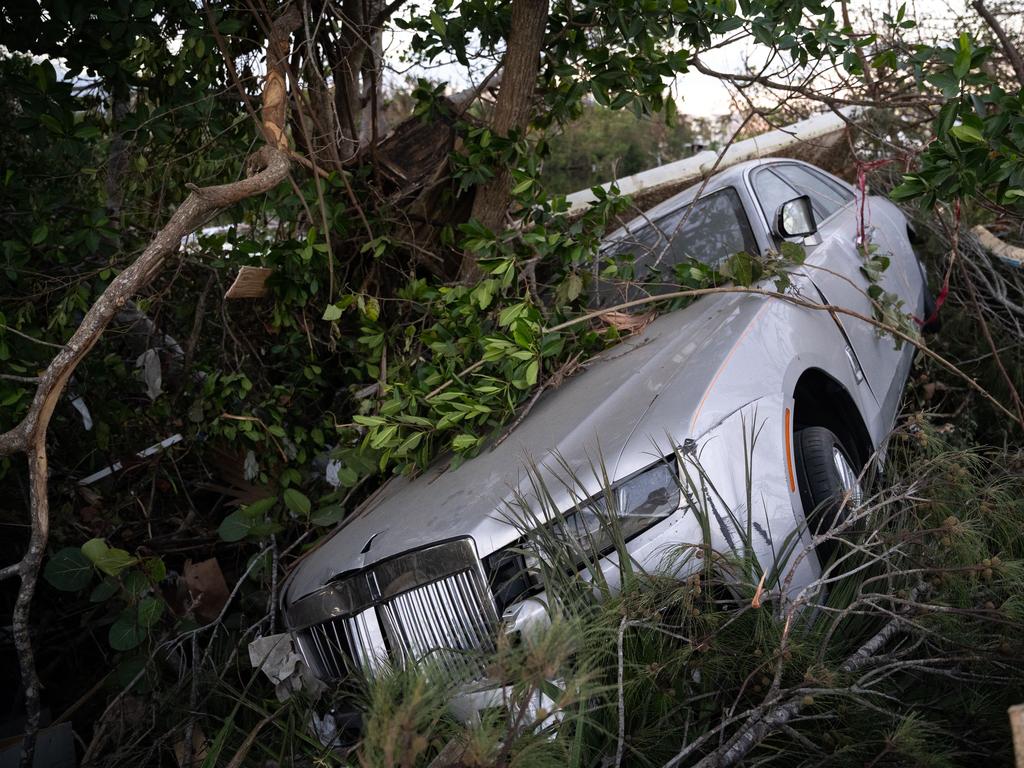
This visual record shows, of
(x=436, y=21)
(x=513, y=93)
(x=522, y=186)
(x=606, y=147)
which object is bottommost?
(x=522, y=186)

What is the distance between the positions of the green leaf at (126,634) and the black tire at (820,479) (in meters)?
2.44

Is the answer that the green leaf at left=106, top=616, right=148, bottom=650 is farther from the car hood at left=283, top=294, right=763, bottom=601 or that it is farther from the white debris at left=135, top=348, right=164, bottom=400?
the white debris at left=135, top=348, right=164, bottom=400

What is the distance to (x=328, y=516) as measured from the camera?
350 centimetres

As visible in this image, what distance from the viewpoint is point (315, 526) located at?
3758 millimetres

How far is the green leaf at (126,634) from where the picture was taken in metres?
3.12

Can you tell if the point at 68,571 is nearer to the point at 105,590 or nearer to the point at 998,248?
the point at 105,590

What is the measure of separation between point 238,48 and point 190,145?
56 centimetres

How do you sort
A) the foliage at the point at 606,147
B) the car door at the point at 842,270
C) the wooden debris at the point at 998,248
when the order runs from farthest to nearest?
the foliage at the point at 606,147, the wooden debris at the point at 998,248, the car door at the point at 842,270

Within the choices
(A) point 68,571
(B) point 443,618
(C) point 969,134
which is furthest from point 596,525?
(A) point 68,571

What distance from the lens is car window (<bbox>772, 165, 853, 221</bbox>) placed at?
183 inches

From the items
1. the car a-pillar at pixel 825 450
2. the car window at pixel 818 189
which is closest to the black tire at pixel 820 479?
the car a-pillar at pixel 825 450

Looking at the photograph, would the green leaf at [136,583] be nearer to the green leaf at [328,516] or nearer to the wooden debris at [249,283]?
the green leaf at [328,516]

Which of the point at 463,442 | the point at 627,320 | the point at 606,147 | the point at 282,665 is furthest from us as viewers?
the point at 606,147

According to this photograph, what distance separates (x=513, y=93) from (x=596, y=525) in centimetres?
268
